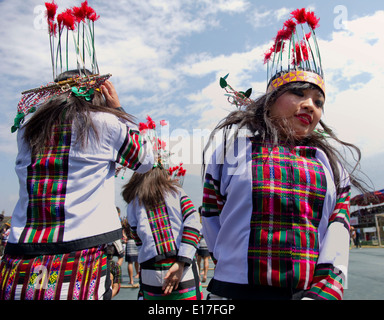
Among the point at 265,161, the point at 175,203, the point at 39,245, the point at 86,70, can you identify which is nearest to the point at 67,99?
the point at 86,70

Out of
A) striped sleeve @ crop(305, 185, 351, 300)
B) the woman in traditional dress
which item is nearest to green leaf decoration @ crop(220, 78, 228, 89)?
the woman in traditional dress

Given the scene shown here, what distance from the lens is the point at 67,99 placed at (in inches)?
68.2

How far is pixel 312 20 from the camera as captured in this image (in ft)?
7.24

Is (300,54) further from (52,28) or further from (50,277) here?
(50,277)

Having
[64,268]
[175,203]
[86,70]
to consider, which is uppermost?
[86,70]

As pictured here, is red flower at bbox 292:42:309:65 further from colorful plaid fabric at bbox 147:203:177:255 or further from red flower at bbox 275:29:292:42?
colorful plaid fabric at bbox 147:203:177:255

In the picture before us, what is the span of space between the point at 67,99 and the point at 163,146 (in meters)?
2.52

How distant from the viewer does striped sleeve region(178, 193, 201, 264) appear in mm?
2932

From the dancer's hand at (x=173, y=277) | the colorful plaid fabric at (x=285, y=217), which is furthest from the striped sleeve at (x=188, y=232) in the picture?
the colorful plaid fabric at (x=285, y=217)

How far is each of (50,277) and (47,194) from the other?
13.9 inches

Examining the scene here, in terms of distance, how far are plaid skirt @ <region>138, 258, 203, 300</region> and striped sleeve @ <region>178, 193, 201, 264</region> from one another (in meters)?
0.13

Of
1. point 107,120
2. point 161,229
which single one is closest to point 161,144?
point 161,229
